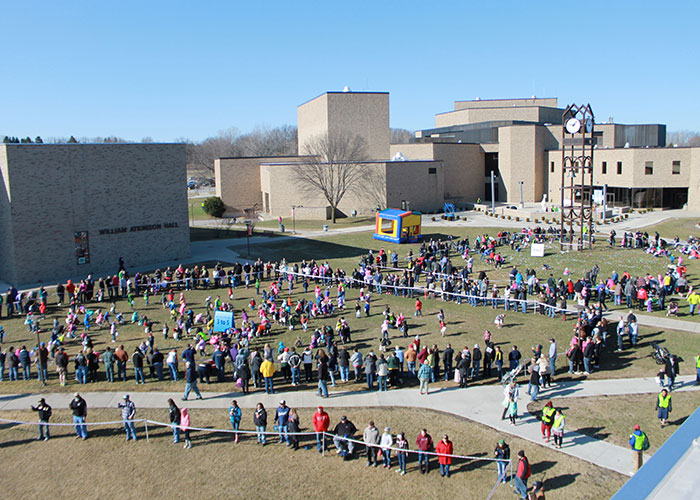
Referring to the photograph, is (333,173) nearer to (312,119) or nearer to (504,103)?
(312,119)

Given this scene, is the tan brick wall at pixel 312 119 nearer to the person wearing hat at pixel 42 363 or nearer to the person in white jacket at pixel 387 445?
the person wearing hat at pixel 42 363

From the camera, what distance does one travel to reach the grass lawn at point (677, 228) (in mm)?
43991

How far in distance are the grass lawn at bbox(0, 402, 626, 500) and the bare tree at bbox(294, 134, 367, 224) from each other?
1775 inches

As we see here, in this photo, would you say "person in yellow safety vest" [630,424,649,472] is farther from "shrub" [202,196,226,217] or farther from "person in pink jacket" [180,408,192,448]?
"shrub" [202,196,226,217]

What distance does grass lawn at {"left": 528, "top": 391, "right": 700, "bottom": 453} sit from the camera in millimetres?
14184

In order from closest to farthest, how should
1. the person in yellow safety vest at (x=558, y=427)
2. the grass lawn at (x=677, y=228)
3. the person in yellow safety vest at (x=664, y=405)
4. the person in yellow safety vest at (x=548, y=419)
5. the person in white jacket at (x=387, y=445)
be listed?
the person in white jacket at (x=387, y=445) < the person in yellow safety vest at (x=558, y=427) < the person in yellow safety vest at (x=548, y=419) < the person in yellow safety vest at (x=664, y=405) < the grass lawn at (x=677, y=228)

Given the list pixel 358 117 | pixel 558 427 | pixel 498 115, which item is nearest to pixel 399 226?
pixel 358 117

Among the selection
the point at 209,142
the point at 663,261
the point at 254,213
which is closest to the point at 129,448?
the point at 663,261

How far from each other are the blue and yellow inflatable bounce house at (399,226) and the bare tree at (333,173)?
42.5 feet

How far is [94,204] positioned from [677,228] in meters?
43.7

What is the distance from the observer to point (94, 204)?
119 feet

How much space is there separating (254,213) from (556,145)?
36552 millimetres

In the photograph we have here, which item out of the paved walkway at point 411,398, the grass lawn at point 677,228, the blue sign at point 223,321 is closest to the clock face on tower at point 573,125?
the grass lawn at point 677,228

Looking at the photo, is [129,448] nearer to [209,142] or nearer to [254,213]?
[254,213]
